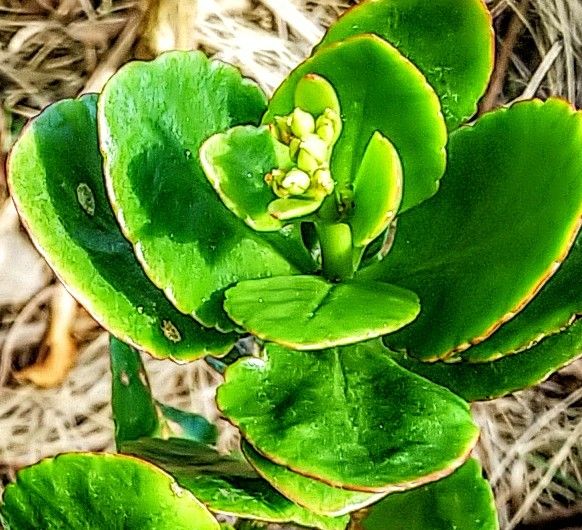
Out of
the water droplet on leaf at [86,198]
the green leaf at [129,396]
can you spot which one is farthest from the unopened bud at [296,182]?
the green leaf at [129,396]

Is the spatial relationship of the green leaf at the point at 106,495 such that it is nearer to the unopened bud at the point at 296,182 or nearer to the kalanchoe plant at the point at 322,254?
the kalanchoe plant at the point at 322,254

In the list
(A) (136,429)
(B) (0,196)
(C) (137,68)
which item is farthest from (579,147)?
(B) (0,196)

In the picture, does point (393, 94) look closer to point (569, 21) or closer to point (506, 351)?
point (506, 351)

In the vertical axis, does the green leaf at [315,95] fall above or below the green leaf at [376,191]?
above

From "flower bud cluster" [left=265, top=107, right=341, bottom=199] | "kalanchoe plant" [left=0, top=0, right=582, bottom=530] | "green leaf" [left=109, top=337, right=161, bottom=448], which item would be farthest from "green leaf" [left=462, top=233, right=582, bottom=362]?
"green leaf" [left=109, top=337, right=161, bottom=448]

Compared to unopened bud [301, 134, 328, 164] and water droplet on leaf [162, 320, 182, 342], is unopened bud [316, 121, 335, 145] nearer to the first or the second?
unopened bud [301, 134, 328, 164]

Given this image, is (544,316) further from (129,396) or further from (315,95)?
(129,396)
